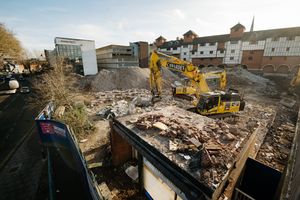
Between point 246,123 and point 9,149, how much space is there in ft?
47.3

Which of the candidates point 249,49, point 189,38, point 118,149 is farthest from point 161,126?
point 189,38

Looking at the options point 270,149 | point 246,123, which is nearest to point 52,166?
point 270,149

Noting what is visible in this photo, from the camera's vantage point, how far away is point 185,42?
42500 millimetres

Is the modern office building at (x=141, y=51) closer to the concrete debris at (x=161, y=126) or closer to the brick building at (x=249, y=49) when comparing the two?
the brick building at (x=249, y=49)

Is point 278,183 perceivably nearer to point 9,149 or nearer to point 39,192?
point 39,192

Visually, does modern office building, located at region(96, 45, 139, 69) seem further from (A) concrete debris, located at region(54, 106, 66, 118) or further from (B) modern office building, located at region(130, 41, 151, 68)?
(A) concrete debris, located at region(54, 106, 66, 118)

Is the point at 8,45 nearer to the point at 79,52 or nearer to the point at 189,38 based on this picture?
the point at 79,52

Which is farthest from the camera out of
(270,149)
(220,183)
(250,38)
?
(250,38)

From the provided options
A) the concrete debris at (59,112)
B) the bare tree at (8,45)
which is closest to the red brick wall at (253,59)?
the concrete debris at (59,112)

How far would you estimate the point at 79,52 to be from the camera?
83.6ft

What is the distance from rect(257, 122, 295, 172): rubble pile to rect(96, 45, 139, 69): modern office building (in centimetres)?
2447

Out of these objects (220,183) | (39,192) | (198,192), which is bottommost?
(39,192)

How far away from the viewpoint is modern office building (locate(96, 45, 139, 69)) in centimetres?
2711

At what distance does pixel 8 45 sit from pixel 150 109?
3139 cm
